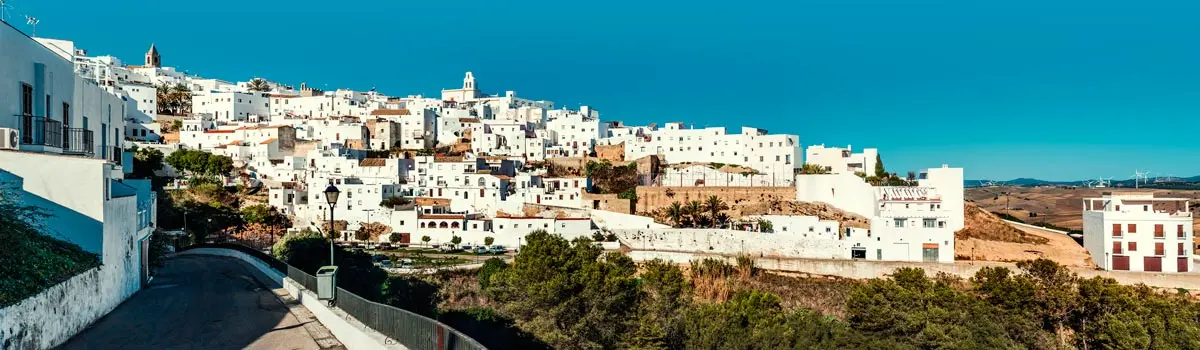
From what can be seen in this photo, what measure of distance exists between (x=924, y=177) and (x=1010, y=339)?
2481 centimetres

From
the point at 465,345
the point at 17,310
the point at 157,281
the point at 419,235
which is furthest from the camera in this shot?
the point at 419,235

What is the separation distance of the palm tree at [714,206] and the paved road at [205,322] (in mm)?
35139

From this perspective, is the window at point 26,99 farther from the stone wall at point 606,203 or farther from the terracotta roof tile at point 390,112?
the terracotta roof tile at point 390,112

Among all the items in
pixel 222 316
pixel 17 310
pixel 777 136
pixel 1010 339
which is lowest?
pixel 1010 339

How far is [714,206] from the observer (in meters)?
48.1

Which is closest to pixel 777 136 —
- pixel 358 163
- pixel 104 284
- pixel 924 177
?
pixel 924 177

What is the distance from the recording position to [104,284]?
36.6 ft

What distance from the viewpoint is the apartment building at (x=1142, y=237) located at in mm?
35312

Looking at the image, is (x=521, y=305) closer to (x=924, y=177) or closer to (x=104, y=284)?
(x=104, y=284)

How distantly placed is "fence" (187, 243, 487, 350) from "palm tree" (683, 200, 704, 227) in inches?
1531

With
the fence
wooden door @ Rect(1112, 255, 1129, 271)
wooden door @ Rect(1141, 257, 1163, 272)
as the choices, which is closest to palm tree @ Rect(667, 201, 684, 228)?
wooden door @ Rect(1112, 255, 1129, 271)

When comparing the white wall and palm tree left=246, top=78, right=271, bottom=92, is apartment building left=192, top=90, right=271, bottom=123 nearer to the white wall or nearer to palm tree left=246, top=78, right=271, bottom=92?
palm tree left=246, top=78, right=271, bottom=92

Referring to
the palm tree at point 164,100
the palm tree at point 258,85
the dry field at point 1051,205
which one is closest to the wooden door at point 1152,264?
the dry field at point 1051,205

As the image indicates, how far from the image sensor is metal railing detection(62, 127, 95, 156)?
45.0ft
